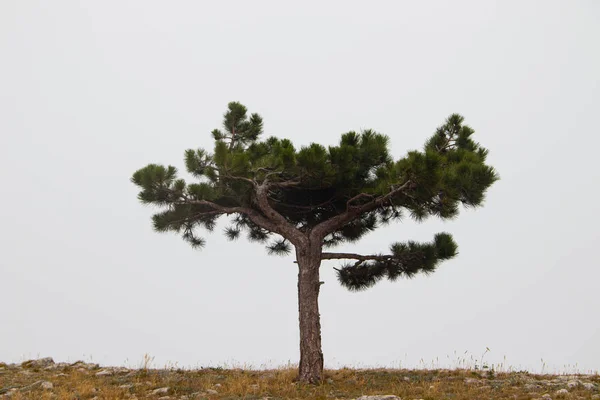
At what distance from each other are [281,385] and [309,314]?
1690 mm

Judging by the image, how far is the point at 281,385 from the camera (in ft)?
40.7

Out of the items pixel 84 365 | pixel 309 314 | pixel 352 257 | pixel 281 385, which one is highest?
pixel 352 257

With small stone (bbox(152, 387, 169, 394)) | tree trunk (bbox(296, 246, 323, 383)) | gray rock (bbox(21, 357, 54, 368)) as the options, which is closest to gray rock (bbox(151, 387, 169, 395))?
small stone (bbox(152, 387, 169, 394))

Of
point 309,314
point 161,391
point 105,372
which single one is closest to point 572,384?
point 309,314

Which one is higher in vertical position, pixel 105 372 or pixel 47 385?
pixel 105 372

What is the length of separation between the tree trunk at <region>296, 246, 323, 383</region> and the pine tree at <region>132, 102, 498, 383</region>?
22 mm

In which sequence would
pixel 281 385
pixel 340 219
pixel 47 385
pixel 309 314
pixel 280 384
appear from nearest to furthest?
pixel 47 385
pixel 281 385
pixel 280 384
pixel 309 314
pixel 340 219

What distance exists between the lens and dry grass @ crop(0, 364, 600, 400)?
36.9ft

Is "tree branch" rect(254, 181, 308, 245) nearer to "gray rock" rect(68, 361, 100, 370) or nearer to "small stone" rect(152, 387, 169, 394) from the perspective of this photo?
"small stone" rect(152, 387, 169, 394)

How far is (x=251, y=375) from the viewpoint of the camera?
1405 centimetres

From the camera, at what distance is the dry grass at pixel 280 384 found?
36.9ft

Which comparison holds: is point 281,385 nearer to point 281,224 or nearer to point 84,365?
point 281,224

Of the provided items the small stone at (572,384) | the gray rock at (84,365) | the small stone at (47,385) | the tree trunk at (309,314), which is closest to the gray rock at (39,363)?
the gray rock at (84,365)

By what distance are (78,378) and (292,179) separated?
6629 mm
